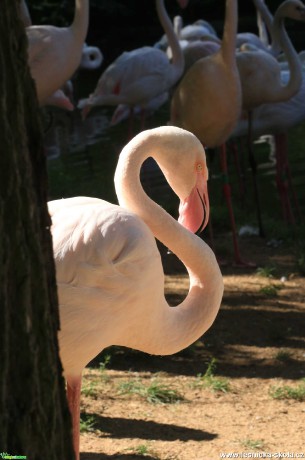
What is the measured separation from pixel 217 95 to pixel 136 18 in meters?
19.4

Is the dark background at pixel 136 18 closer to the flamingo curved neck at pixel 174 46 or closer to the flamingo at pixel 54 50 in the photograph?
the flamingo curved neck at pixel 174 46

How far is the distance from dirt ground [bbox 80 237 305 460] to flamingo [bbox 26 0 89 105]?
2.70 meters

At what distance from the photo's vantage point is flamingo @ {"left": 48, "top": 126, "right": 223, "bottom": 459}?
3346 millimetres

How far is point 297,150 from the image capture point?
37.8ft

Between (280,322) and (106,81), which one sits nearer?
(280,322)

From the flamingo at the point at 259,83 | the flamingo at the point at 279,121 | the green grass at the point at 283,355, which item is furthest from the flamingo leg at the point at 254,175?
the green grass at the point at 283,355

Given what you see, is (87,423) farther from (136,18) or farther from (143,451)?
(136,18)

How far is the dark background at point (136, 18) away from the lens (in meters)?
24.0

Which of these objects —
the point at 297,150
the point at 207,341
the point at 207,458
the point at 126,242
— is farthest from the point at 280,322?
the point at 297,150

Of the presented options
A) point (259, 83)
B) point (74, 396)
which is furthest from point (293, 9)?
point (74, 396)

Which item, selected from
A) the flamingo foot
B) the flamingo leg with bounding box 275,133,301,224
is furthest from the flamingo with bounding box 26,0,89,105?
the flamingo foot

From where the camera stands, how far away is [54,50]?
25.7 ft

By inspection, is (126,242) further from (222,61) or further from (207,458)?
(222,61)

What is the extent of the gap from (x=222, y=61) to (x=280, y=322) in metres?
2.55
